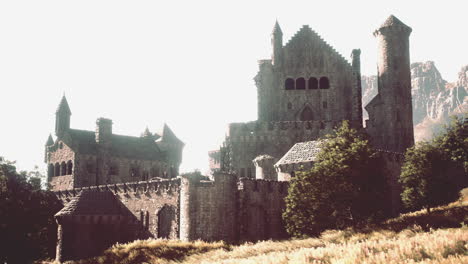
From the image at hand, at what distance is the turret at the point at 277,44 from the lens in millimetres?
60469

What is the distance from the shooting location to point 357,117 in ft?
192

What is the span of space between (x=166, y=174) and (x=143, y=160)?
4.29 metres

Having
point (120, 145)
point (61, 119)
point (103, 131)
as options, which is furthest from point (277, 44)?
point (61, 119)

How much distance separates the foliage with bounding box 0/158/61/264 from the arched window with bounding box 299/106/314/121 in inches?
1048

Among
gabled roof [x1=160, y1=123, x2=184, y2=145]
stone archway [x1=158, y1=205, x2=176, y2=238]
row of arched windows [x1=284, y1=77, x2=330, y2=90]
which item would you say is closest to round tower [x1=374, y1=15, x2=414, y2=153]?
row of arched windows [x1=284, y1=77, x2=330, y2=90]

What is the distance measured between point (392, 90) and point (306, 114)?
32.2 feet

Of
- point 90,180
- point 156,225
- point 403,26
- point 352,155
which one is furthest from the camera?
point 90,180

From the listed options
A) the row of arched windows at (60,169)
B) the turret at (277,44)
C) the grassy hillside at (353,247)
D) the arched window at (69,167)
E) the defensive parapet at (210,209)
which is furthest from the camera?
the row of arched windows at (60,169)

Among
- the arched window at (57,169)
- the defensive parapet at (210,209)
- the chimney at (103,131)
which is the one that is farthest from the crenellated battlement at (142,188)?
the arched window at (57,169)

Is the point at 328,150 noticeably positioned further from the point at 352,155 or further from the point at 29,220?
the point at 29,220

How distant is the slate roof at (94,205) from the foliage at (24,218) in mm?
2794

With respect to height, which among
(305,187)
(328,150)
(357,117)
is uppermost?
(357,117)

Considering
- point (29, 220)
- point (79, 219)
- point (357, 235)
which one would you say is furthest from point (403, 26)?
point (29, 220)

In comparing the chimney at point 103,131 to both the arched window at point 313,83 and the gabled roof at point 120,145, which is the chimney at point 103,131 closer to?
the gabled roof at point 120,145
